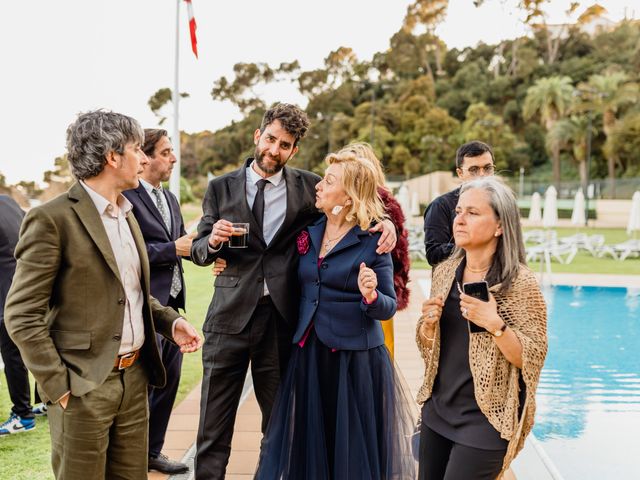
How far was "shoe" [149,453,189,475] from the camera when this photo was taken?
139 inches

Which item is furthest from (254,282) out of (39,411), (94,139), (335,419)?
(39,411)

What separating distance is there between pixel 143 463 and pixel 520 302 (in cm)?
152

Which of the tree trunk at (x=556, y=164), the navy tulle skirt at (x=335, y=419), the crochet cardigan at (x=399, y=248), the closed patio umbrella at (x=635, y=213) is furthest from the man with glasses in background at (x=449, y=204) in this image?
the tree trunk at (x=556, y=164)

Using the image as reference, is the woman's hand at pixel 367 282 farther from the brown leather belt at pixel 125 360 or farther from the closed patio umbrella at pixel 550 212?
the closed patio umbrella at pixel 550 212

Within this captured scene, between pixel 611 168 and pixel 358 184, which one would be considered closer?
pixel 358 184

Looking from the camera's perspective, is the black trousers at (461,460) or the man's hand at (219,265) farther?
the man's hand at (219,265)

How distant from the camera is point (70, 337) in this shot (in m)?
2.12

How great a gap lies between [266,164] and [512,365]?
4.96 ft

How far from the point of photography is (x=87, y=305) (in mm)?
2135

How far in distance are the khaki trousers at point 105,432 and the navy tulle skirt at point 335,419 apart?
0.73m

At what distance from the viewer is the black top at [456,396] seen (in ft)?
7.13

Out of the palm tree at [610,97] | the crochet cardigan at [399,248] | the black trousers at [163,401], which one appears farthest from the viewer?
the palm tree at [610,97]

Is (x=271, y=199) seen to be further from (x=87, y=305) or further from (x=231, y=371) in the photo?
(x=87, y=305)

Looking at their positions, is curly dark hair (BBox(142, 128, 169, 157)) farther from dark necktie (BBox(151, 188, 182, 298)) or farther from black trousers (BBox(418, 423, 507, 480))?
black trousers (BBox(418, 423, 507, 480))
